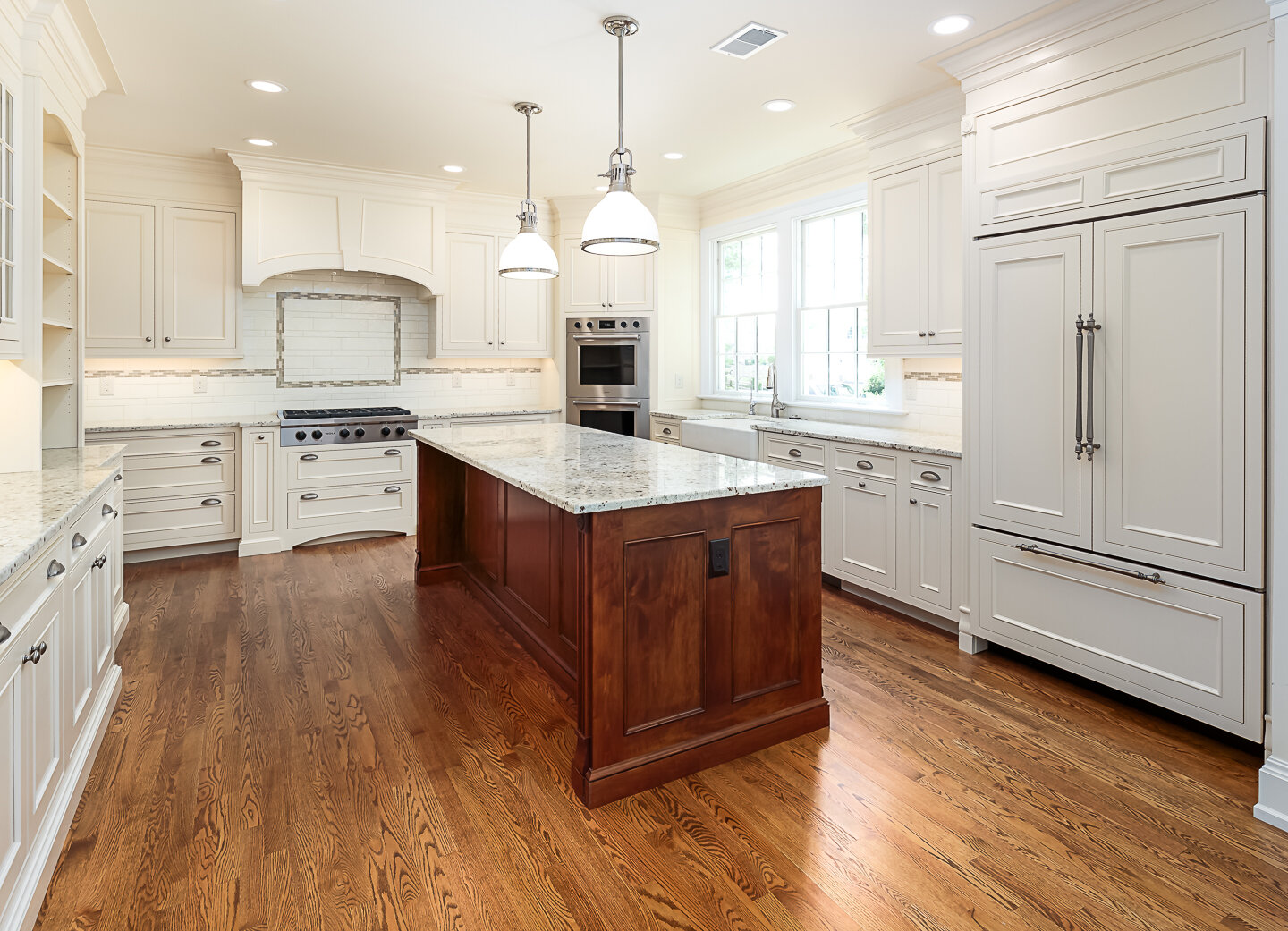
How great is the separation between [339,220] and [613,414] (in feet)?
8.19

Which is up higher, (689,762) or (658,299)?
(658,299)

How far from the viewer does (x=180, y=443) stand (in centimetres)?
489

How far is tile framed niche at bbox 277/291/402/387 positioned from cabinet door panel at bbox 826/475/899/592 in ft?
12.4

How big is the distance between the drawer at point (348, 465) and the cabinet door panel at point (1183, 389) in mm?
4506

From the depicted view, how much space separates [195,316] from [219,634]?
257 cm

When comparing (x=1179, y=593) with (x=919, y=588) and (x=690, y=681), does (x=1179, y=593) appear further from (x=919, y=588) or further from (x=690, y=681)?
(x=690, y=681)

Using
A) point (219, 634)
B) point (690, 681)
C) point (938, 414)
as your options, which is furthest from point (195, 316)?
point (938, 414)

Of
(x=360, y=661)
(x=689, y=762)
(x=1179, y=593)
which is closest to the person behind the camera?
(x=689, y=762)

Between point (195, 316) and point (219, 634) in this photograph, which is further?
point (195, 316)

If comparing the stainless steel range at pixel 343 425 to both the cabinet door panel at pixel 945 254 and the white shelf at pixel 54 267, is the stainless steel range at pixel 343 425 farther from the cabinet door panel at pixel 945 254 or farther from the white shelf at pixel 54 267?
the cabinet door panel at pixel 945 254

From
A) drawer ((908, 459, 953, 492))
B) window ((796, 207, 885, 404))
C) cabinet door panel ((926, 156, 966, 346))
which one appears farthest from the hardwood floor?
window ((796, 207, 885, 404))

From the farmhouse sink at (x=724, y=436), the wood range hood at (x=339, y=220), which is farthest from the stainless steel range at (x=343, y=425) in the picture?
the farmhouse sink at (x=724, y=436)

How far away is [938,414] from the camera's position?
14.2 feet

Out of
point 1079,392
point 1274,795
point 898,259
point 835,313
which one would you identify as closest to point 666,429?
point 835,313
